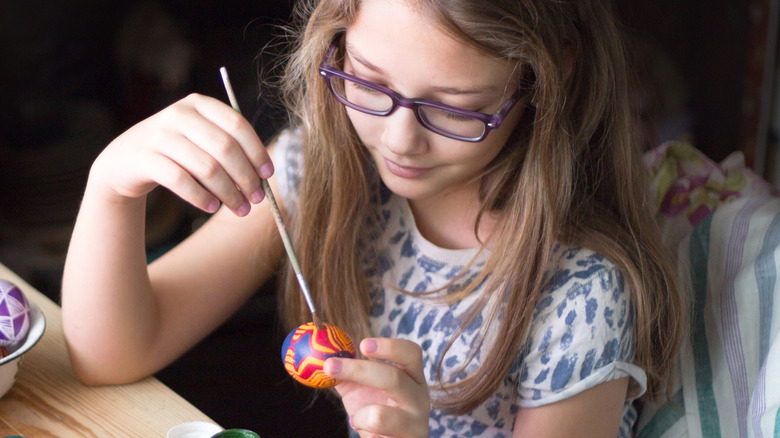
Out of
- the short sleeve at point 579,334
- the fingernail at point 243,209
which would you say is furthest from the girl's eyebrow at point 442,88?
the short sleeve at point 579,334

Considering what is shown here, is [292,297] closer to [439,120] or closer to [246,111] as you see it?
[439,120]

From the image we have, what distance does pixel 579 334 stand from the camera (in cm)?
122

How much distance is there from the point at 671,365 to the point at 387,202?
552 millimetres

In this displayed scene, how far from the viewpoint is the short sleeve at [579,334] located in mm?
1207

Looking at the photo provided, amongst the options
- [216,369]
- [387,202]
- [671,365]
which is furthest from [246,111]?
[671,365]

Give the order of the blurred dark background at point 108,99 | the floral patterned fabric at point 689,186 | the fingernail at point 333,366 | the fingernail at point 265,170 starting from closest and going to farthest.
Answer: the fingernail at point 333,366, the fingernail at point 265,170, the floral patterned fabric at point 689,186, the blurred dark background at point 108,99

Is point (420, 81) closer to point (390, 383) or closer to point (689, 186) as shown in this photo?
point (390, 383)

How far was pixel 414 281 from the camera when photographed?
55.3 inches

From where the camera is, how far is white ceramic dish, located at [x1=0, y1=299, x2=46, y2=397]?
39.4 inches

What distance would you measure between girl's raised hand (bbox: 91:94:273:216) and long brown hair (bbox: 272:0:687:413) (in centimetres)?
24

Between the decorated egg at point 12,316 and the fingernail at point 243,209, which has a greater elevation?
the fingernail at point 243,209

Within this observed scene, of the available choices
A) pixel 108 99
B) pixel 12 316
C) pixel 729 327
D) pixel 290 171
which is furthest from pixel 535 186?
pixel 108 99

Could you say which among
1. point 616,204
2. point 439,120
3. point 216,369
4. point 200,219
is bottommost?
point 216,369

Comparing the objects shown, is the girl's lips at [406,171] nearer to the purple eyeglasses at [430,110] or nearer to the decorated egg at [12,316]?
the purple eyeglasses at [430,110]
